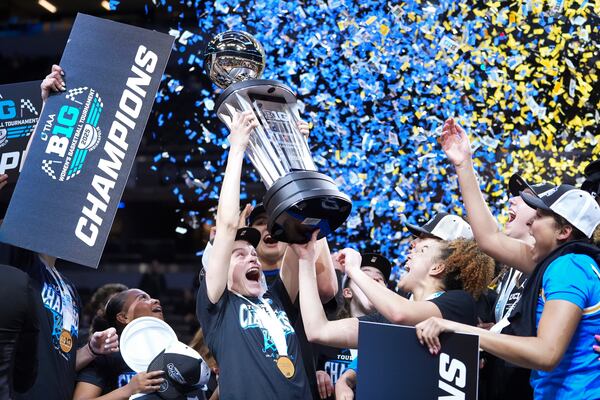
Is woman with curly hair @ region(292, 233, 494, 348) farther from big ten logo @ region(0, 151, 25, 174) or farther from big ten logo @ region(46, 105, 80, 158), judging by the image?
big ten logo @ region(0, 151, 25, 174)

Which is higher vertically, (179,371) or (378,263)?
(378,263)

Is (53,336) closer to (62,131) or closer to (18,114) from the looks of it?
(62,131)

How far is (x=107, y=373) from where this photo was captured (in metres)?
3.61

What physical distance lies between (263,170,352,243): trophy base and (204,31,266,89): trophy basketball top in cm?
55

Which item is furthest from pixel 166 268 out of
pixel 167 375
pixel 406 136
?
pixel 167 375

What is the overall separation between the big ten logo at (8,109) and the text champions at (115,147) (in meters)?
0.57

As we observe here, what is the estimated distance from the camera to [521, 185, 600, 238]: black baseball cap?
265 cm

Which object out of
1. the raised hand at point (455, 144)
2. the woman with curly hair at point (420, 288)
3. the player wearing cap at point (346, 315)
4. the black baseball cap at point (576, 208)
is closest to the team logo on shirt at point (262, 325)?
the woman with curly hair at point (420, 288)

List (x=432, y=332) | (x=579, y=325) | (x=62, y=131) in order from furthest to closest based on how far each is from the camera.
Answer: (x=62, y=131)
(x=579, y=325)
(x=432, y=332)

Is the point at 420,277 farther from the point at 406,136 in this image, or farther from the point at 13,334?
the point at 406,136

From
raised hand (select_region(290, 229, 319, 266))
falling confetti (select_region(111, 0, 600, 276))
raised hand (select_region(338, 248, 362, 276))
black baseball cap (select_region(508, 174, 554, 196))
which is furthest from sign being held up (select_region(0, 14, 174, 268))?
falling confetti (select_region(111, 0, 600, 276))

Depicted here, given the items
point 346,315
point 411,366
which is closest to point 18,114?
point 346,315

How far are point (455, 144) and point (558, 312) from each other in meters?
0.83

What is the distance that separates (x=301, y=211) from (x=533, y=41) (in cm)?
356
